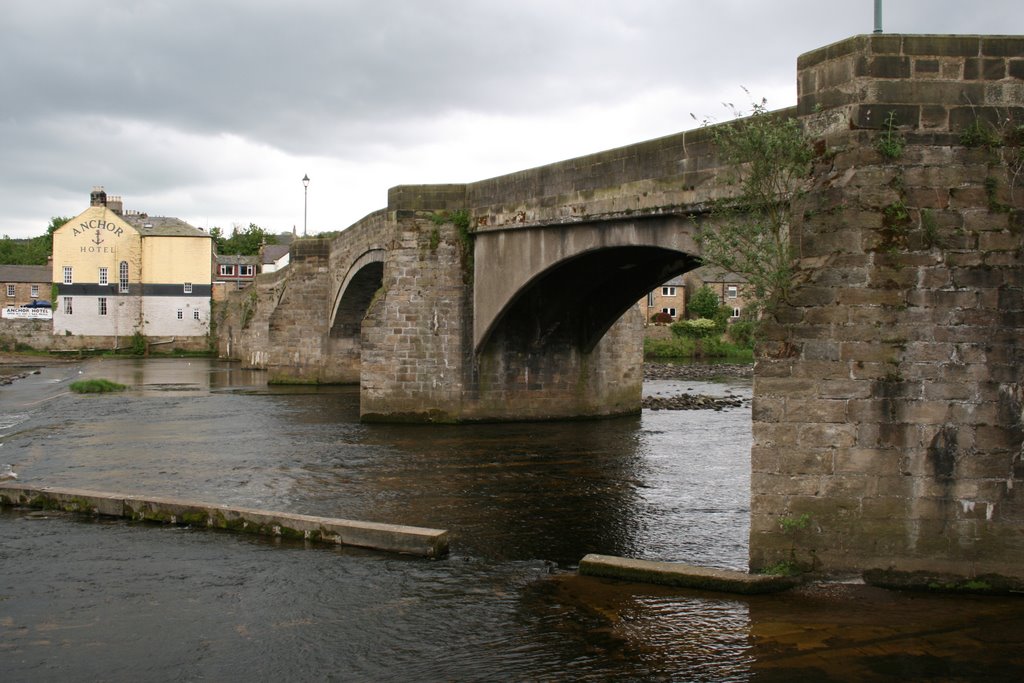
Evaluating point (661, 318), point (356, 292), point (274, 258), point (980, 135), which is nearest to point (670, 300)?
point (661, 318)

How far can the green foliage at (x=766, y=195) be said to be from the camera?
8.53 metres

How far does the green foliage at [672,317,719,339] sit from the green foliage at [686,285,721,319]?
537 cm

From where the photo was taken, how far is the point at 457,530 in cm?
1156

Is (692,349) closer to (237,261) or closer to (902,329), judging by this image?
(237,261)

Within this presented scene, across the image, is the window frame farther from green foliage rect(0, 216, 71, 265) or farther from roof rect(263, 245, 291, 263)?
green foliage rect(0, 216, 71, 265)

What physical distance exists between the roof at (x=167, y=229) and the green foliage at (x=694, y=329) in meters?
32.4

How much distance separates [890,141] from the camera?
26.5 ft

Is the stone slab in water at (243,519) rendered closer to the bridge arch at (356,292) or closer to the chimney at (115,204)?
the bridge arch at (356,292)

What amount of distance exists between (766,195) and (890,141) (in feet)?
4.21

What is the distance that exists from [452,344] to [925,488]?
14.5m

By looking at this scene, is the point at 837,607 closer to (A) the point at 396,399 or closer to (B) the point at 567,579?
(B) the point at 567,579

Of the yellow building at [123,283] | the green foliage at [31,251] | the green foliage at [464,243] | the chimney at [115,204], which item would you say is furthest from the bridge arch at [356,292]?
the green foliage at [31,251]

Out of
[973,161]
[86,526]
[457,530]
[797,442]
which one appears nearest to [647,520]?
[457,530]

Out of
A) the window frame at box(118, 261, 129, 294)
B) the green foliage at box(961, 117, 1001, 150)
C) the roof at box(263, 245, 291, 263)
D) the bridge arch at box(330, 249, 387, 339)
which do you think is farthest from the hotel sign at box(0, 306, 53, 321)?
the green foliage at box(961, 117, 1001, 150)
